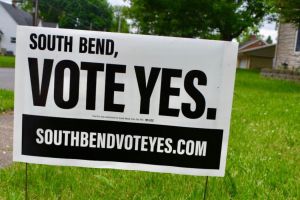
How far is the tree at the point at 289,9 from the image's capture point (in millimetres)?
14712

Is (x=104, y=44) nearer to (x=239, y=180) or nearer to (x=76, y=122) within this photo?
(x=76, y=122)

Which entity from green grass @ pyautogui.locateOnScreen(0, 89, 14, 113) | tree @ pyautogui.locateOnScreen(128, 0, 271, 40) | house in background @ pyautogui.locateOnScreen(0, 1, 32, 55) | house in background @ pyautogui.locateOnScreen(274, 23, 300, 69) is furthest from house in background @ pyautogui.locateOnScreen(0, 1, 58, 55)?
green grass @ pyautogui.locateOnScreen(0, 89, 14, 113)

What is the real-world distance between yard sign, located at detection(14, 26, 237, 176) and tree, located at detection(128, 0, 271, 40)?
24.5 metres

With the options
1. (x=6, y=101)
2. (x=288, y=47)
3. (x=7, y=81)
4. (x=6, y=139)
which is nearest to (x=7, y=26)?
(x=288, y=47)

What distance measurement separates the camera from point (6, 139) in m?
5.04

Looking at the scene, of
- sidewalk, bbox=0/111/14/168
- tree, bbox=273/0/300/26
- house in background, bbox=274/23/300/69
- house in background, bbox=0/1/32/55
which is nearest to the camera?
sidewalk, bbox=0/111/14/168

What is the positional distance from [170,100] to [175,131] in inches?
7.7

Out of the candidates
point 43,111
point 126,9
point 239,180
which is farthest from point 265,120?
point 126,9

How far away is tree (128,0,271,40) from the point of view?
2742 cm

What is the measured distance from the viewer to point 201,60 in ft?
7.88

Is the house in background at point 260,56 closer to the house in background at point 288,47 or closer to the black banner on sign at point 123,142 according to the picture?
the house in background at point 288,47

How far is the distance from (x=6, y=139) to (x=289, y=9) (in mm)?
13053

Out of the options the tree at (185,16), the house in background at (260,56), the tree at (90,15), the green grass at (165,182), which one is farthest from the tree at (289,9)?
the tree at (90,15)

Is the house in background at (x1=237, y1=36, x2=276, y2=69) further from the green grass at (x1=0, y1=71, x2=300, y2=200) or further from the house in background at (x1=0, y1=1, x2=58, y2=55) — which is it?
the green grass at (x1=0, y1=71, x2=300, y2=200)
